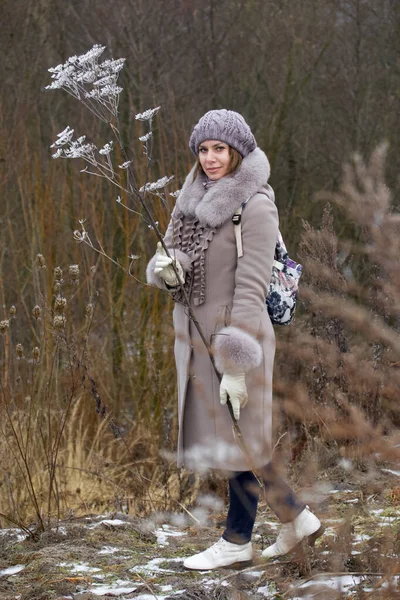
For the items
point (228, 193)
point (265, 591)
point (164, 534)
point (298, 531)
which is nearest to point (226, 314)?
point (228, 193)

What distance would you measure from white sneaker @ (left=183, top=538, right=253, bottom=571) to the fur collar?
3.86 feet

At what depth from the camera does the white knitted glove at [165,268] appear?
9.12ft

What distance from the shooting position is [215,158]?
2.92 metres

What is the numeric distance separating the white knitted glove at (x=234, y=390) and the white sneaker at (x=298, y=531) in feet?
1.48

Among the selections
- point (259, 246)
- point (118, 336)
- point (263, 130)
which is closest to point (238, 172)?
point (259, 246)

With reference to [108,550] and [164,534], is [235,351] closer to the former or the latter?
[108,550]

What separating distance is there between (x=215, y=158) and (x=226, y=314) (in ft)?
1.88

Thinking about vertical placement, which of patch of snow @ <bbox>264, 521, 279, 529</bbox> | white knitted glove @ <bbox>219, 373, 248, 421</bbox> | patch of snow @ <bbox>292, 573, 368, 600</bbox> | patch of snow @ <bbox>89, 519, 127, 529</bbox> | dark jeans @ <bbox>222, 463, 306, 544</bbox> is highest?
white knitted glove @ <bbox>219, 373, 248, 421</bbox>

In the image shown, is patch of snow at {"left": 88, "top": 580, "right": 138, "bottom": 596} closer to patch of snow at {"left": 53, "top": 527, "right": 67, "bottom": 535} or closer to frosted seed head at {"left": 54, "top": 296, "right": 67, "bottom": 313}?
patch of snow at {"left": 53, "top": 527, "right": 67, "bottom": 535}

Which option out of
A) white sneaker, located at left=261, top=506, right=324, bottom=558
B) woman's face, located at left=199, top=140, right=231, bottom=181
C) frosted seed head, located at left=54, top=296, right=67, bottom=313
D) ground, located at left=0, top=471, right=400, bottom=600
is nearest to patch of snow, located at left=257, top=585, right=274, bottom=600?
ground, located at left=0, top=471, right=400, bottom=600

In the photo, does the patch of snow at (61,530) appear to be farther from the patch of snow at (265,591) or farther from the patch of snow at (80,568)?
the patch of snow at (265,591)

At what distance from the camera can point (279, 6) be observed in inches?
353

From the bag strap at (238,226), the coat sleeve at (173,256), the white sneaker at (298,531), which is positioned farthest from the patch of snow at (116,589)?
the bag strap at (238,226)

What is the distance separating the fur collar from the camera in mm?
2824
